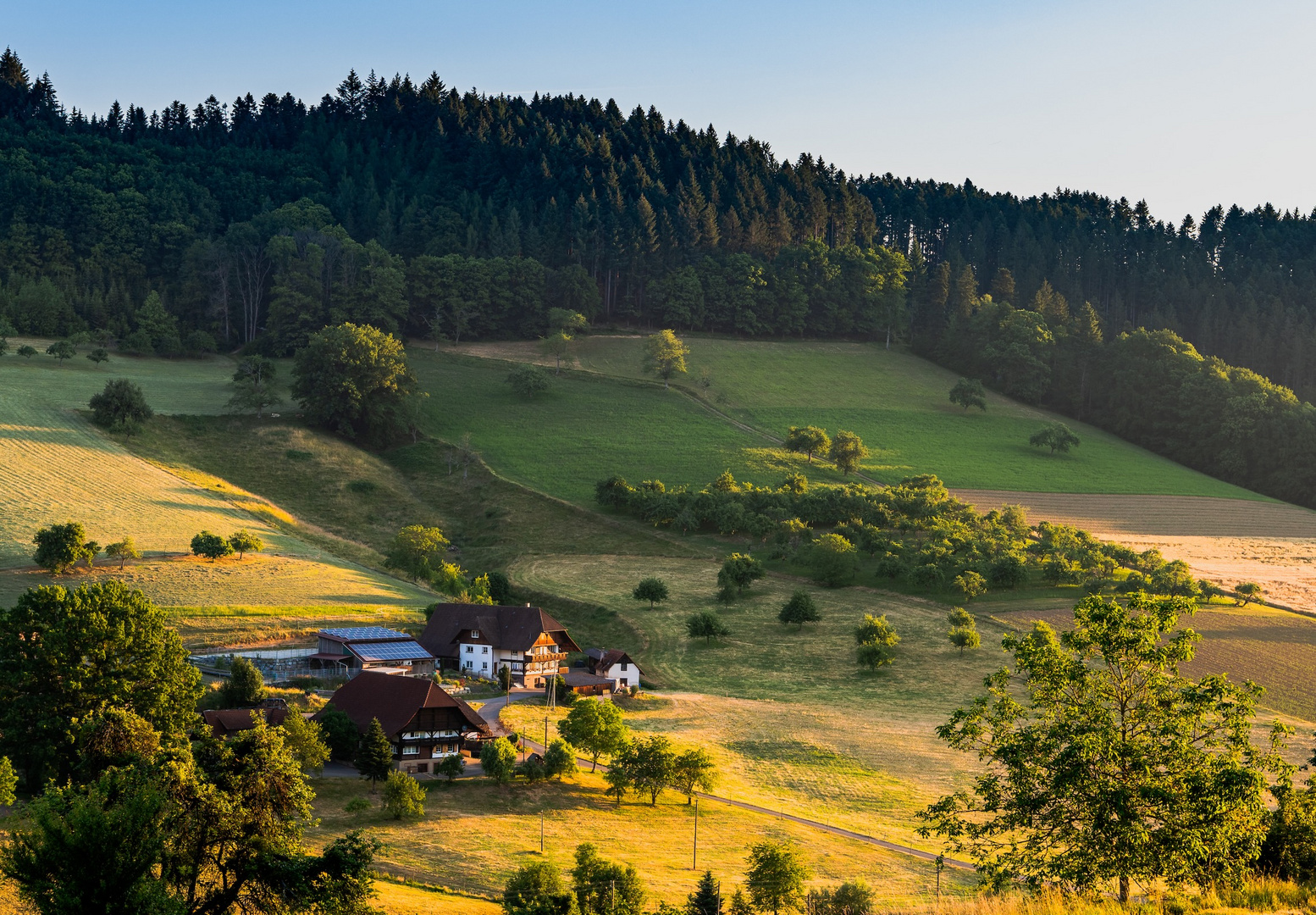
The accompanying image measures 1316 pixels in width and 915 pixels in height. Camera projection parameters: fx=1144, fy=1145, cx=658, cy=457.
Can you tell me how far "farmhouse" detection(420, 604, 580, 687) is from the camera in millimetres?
60656

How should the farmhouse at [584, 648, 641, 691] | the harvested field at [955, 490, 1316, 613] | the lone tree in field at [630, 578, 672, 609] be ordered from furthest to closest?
the harvested field at [955, 490, 1316, 613] < the lone tree in field at [630, 578, 672, 609] < the farmhouse at [584, 648, 641, 691]

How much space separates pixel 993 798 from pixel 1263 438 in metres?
112

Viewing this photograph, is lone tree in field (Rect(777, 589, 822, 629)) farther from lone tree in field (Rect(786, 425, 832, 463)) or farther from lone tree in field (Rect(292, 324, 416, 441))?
lone tree in field (Rect(292, 324, 416, 441))

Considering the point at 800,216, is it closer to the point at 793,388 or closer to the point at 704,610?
the point at 793,388

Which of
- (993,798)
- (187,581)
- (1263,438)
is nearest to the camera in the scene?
(993,798)

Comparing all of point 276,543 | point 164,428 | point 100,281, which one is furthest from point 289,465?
point 100,281

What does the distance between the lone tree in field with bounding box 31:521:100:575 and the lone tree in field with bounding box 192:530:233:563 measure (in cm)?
619

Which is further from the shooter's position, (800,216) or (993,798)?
(800,216)

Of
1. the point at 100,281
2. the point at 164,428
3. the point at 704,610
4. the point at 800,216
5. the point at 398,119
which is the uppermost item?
the point at 398,119

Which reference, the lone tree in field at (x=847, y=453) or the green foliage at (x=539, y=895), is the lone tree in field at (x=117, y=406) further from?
the green foliage at (x=539, y=895)

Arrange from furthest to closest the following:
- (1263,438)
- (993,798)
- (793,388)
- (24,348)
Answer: (793,388)
(1263,438)
(24,348)
(993,798)

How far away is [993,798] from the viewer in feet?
62.0

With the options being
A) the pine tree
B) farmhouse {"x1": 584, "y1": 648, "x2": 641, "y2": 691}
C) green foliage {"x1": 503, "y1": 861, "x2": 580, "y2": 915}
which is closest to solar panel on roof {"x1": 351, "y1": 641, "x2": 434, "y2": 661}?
farmhouse {"x1": 584, "y1": 648, "x2": 641, "y2": 691}

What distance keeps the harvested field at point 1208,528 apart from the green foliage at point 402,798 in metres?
59.1
